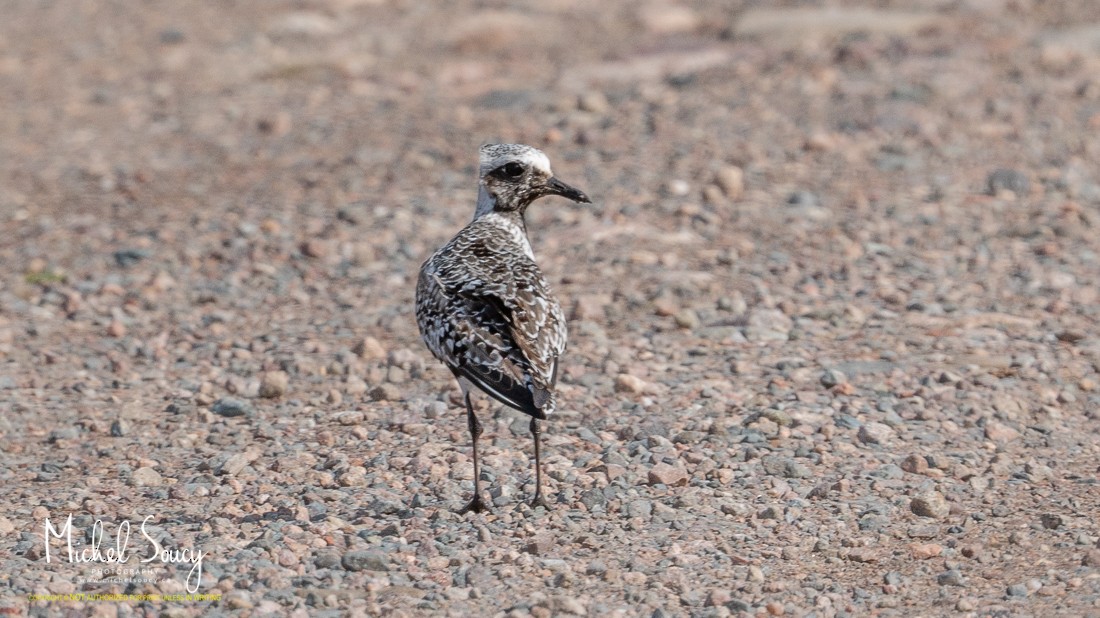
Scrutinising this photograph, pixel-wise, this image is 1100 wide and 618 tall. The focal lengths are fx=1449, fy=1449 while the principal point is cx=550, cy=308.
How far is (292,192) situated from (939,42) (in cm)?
702

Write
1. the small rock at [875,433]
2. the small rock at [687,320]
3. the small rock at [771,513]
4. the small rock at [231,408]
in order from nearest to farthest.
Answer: the small rock at [771,513]
the small rock at [875,433]
the small rock at [231,408]
the small rock at [687,320]

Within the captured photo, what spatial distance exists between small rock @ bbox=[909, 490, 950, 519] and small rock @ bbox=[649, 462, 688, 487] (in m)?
1.14

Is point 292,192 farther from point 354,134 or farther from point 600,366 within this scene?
point 600,366

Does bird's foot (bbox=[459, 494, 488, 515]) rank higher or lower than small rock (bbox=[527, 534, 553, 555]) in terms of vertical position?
higher

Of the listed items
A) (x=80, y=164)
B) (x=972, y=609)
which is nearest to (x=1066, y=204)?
(x=972, y=609)

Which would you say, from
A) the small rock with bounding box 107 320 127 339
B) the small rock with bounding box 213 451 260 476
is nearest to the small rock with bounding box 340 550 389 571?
the small rock with bounding box 213 451 260 476

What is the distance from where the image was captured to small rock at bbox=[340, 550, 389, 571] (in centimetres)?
647

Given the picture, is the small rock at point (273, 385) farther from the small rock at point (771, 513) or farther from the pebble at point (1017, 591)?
the pebble at point (1017, 591)

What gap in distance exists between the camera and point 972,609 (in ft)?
20.3

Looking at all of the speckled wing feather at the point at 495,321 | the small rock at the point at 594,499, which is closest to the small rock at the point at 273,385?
the speckled wing feather at the point at 495,321

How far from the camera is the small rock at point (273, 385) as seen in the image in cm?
859

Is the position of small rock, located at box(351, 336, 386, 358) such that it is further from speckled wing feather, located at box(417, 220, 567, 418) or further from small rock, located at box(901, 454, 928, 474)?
small rock, located at box(901, 454, 928, 474)

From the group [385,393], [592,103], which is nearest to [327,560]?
[385,393]
